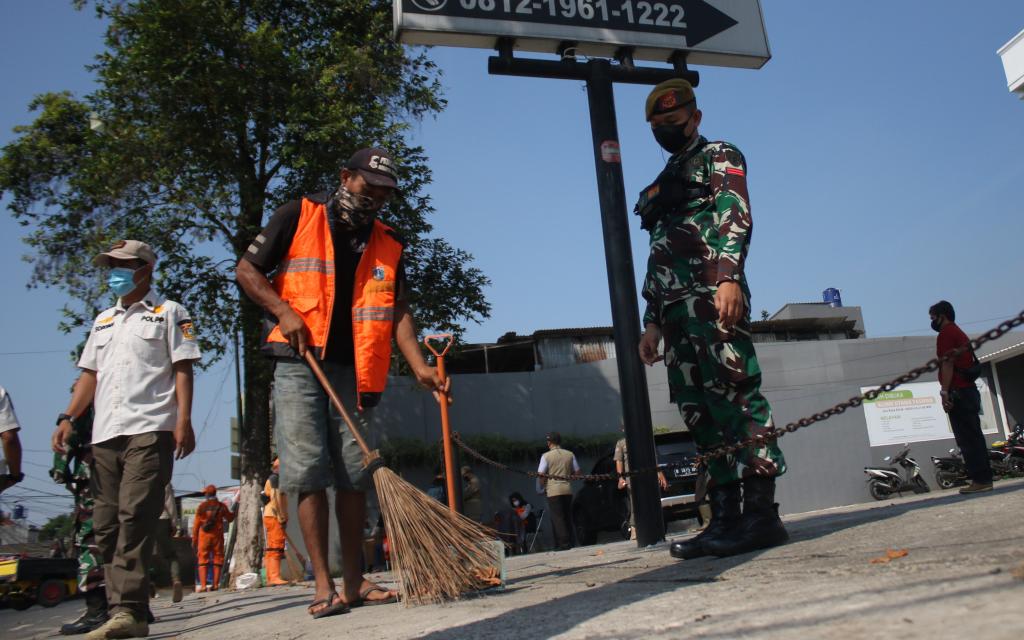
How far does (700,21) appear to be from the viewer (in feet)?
23.1

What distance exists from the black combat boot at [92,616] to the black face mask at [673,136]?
13.5 ft

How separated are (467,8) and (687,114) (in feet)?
10.2

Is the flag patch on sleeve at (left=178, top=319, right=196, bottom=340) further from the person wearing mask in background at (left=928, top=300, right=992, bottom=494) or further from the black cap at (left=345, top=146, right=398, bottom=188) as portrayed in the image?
the person wearing mask in background at (left=928, top=300, right=992, bottom=494)

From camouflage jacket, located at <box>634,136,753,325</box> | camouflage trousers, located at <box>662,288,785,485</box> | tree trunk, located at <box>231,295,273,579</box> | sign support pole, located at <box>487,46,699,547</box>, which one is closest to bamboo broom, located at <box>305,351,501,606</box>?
camouflage trousers, located at <box>662,288,785,485</box>

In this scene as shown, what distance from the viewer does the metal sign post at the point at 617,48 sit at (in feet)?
17.6

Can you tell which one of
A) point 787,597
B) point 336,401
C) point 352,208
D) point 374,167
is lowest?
point 787,597

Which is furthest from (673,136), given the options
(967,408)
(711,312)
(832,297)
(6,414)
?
(832,297)

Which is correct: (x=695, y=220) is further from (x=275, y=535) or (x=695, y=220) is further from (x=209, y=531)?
(x=209, y=531)

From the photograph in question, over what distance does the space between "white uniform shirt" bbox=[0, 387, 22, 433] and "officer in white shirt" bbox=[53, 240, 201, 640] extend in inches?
16.0

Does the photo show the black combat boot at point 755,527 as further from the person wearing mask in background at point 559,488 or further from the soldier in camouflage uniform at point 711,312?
the person wearing mask in background at point 559,488

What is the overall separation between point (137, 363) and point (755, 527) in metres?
3.00

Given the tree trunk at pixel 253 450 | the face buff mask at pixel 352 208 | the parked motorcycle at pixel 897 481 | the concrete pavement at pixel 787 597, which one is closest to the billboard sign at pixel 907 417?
the parked motorcycle at pixel 897 481

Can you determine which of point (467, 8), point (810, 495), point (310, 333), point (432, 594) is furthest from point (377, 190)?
point (810, 495)

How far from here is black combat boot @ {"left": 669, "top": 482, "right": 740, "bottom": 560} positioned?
11.6 ft
